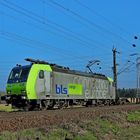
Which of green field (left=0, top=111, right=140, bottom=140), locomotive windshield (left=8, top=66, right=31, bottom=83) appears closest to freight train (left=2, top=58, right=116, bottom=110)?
locomotive windshield (left=8, top=66, right=31, bottom=83)

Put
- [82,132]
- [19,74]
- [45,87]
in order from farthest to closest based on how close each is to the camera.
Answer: [45,87], [19,74], [82,132]

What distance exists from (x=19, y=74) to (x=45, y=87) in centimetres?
238

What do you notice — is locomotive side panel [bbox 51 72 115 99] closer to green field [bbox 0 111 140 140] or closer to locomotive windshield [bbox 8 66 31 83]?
locomotive windshield [bbox 8 66 31 83]

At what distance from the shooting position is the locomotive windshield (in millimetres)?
31678

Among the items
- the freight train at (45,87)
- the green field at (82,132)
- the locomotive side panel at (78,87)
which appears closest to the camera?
the green field at (82,132)

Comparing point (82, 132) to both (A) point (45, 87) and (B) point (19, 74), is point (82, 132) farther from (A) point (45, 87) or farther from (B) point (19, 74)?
(A) point (45, 87)

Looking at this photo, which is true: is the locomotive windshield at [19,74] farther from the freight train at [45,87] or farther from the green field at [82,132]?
the green field at [82,132]

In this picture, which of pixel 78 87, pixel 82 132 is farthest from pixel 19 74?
pixel 82 132

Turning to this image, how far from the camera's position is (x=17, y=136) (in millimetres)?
13172

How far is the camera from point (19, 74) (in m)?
32.3

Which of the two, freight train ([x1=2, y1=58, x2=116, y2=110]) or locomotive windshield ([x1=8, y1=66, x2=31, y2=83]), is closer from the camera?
freight train ([x1=2, y1=58, x2=116, y2=110])

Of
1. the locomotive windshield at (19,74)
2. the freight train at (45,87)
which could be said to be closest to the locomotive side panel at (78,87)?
the freight train at (45,87)

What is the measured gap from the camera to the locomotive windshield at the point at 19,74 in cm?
3168

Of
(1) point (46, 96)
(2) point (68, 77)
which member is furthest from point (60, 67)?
(1) point (46, 96)
